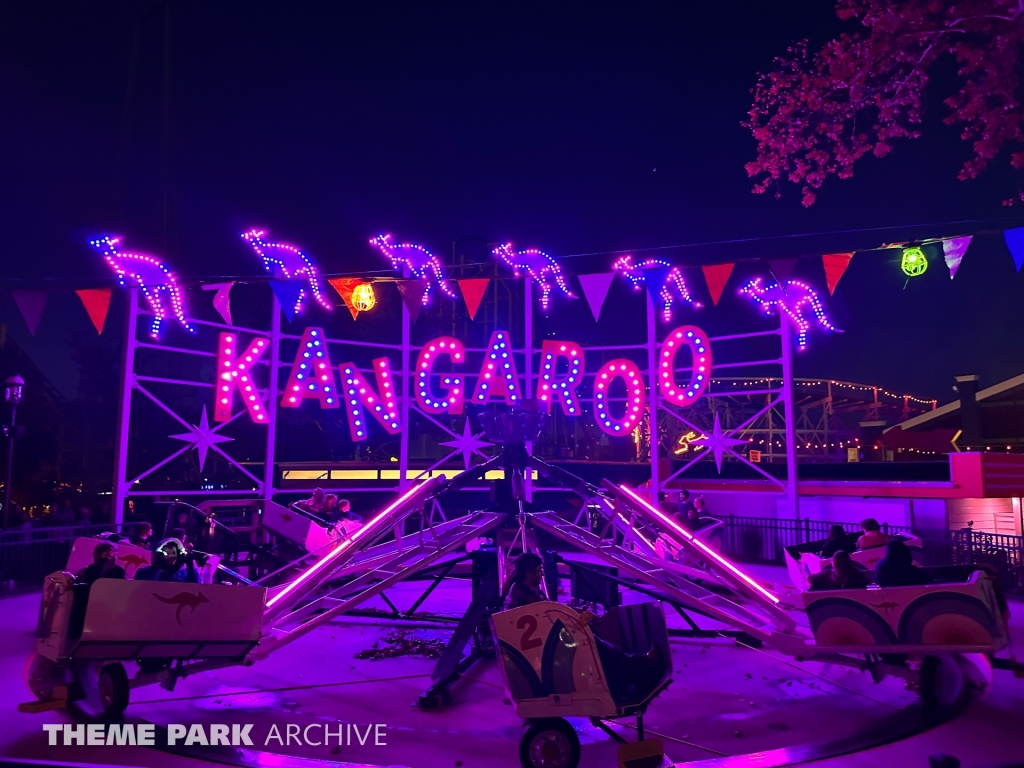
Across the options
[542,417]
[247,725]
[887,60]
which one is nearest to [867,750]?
[542,417]

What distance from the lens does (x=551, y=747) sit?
18.6 ft

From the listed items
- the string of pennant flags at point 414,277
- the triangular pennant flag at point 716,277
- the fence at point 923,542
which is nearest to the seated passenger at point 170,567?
the string of pennant flags at point 414,277


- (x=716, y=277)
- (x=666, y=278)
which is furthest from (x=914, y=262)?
(x=666, y=278)

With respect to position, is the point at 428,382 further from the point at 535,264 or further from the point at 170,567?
the point at 170,567

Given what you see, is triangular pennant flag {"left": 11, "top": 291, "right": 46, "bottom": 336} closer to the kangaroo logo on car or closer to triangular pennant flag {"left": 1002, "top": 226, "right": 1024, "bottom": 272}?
the kangaroo logo on car

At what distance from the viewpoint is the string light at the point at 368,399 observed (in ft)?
59.6

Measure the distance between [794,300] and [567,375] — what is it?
19.1ft

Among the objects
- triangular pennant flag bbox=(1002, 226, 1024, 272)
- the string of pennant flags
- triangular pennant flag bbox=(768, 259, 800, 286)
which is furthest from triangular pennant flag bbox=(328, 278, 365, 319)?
triangular pennant flag bbox=(1002, 226, 1024, 272)

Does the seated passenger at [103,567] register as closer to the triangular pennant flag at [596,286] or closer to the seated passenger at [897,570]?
the seated passenger at [897,570]

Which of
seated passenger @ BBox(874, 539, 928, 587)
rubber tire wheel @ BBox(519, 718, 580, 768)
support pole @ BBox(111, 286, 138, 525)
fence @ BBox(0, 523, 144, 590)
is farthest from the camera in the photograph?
support pole @ BBox(111, 286, 138, 525)

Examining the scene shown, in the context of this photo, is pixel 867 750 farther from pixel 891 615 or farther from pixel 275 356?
pixel 275 356

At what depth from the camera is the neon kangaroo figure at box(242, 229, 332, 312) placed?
16094 millimetres

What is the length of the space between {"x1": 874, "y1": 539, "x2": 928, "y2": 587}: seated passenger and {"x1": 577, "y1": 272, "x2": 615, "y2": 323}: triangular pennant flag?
950 cm

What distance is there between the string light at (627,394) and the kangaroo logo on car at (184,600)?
42.7 ft
